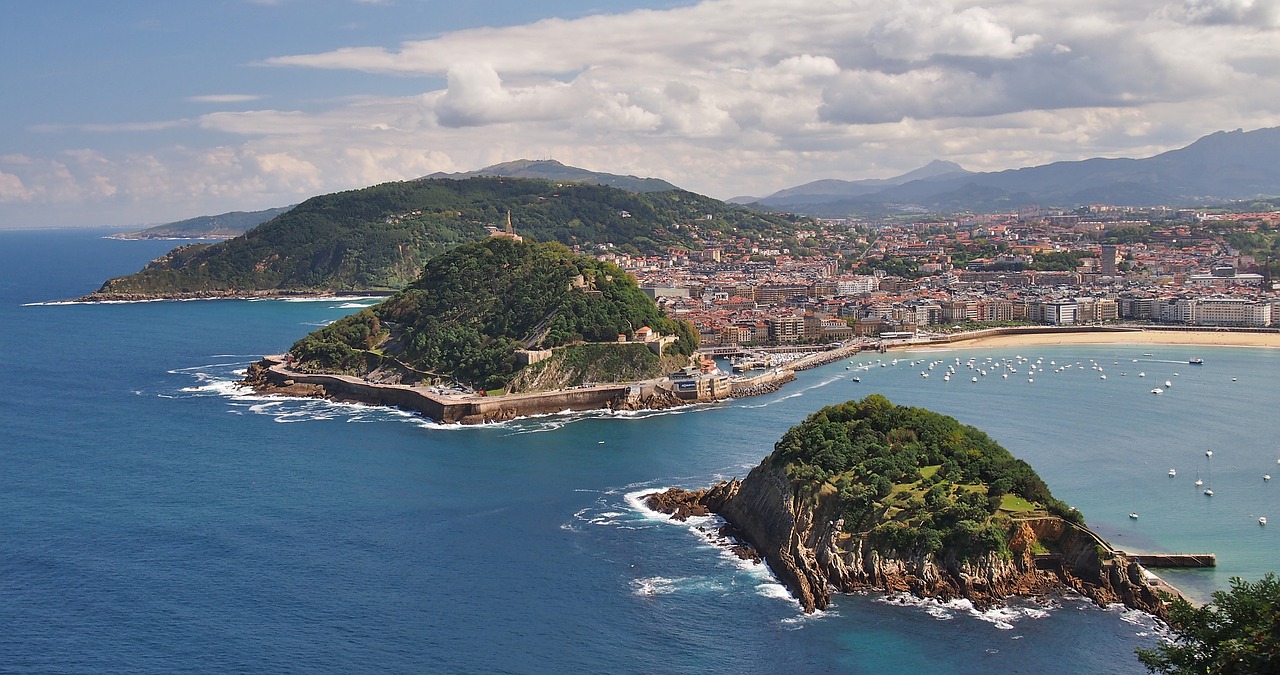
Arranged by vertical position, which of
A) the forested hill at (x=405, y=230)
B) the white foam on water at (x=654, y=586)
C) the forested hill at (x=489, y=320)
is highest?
the forested hill at (x=405, y=230)

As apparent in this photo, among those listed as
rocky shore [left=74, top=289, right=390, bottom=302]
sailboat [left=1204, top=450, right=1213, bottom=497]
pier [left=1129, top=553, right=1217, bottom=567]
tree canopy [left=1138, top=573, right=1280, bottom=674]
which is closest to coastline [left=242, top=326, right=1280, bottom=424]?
sailboat [left=1204, top=450, right=1213, bottom=497]

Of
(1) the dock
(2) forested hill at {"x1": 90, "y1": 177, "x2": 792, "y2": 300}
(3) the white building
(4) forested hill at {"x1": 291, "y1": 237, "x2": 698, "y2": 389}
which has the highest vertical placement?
(2) forested hill at {"x1": 90, "y1": 177, "x2": 792, "y2": 300}

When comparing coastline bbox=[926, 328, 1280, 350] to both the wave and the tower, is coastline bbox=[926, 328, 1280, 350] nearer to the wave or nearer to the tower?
the tower

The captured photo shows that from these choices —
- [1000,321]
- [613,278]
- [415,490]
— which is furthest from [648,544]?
[1000,321]

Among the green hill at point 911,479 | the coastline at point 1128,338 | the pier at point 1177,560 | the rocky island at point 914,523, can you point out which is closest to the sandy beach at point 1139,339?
the coastline at point 1128,338

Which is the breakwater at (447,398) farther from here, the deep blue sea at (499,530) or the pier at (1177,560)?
the pier at (1177,560)

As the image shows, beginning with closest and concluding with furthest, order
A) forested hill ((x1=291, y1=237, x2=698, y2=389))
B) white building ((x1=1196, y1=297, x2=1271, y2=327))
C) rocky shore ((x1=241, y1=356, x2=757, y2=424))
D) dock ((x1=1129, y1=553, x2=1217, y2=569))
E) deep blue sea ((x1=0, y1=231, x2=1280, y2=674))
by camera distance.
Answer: deep blue sea ((x1=0, y1=231, x2=1280, y2=674)), dock ((x1=1129, y1=553, x2=1217, y2=569)), rocky shore ((x1=241, y1=356, x2=757, y2=424)), forested hill ((x1=291, y1=237, x2=698, y2=389)), white building ((x1=1196, y1=297, x2=1271, y2=327))
